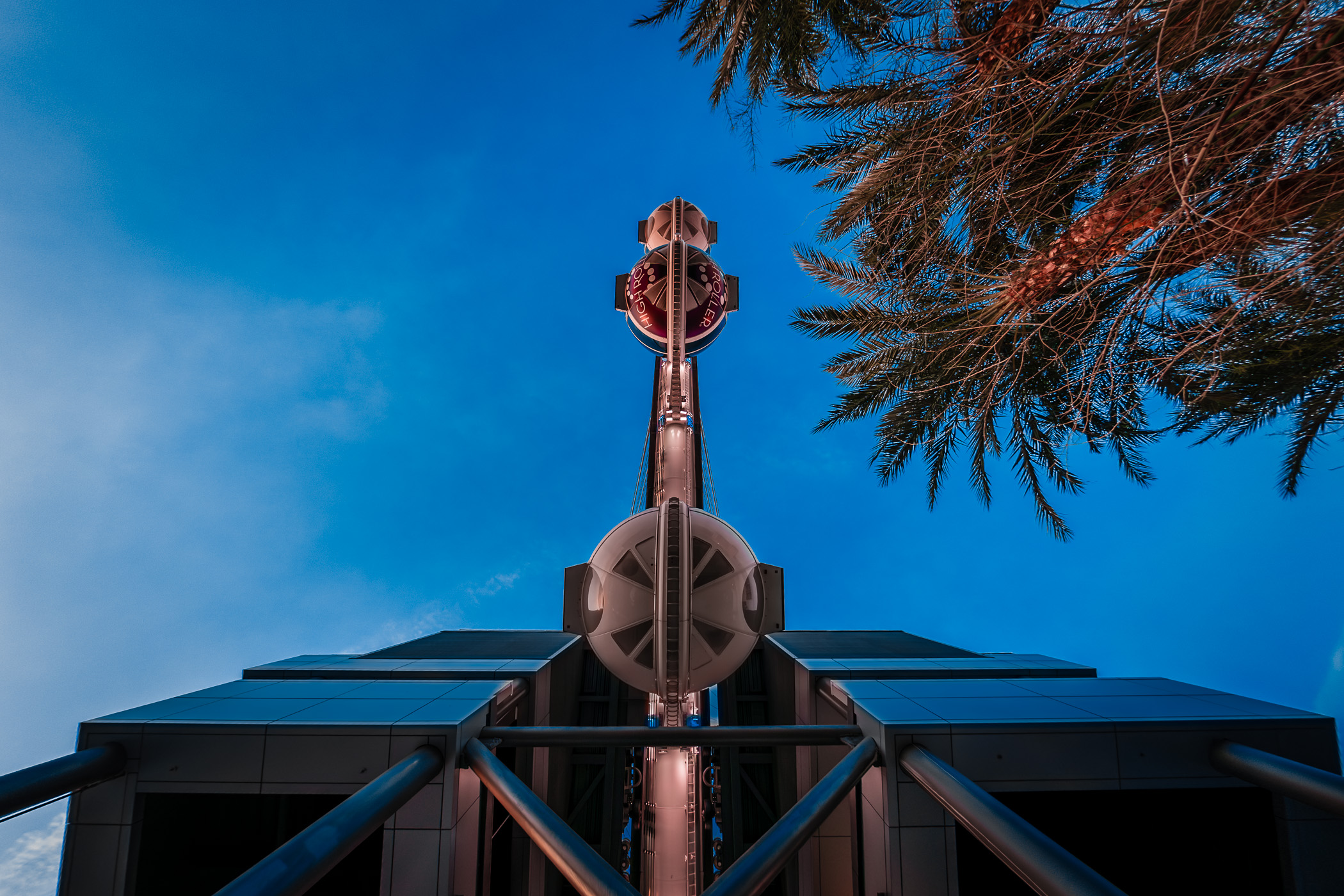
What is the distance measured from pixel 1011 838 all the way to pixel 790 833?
1876mm

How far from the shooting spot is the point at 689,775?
34.8ft

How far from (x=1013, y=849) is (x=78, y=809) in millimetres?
10561

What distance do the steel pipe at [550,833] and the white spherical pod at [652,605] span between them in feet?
10.7

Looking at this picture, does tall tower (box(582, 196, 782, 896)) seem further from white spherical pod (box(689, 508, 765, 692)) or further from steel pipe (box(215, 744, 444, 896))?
steel pipe (box(215, 744, 444, 896))

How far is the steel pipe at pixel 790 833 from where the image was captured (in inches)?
177

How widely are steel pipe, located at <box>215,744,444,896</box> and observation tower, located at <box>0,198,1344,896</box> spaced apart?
0.02 metres

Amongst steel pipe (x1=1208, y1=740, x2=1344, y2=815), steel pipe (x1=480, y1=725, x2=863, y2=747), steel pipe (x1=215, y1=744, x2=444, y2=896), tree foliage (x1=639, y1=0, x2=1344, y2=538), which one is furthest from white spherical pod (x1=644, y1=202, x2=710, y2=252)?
steel pipe (x1=1208, y1=740, x2=1344, y2=815)

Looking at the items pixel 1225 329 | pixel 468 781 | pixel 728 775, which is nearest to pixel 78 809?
pixel 468 781

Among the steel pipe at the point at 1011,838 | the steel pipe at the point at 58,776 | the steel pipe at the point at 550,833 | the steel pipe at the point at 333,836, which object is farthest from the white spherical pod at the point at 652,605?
the steel pipe at the point at 58,776

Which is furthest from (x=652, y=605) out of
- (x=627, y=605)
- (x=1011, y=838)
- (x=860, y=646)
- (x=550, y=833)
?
(x=860, y=646)

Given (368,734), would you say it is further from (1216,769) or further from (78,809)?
(1216,769)

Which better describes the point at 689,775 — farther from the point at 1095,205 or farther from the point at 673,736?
the point at 1095,205

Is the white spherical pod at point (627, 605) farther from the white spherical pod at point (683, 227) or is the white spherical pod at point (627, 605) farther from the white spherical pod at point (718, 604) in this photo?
the white spherical pod at point (683, 227)

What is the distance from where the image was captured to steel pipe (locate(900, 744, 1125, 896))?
4.12 meters
